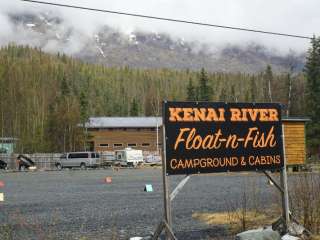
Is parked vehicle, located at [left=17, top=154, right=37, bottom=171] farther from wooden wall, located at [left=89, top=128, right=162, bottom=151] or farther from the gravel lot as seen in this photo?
the gravel lot

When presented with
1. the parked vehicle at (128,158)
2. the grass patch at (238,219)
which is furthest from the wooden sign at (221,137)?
the parked vehicle at (128,158)

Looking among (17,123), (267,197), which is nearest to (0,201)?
(267,197)

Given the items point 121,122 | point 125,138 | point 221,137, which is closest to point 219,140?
point 221,137

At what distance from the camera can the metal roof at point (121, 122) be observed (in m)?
93.4

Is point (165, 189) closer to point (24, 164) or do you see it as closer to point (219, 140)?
point (219, 140)

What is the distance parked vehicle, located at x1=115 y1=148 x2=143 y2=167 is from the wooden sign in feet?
192

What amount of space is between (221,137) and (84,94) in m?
98.0

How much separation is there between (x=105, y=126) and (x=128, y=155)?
2577cm

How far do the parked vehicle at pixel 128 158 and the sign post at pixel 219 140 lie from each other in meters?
58.4

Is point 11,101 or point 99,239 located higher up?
point 11,101

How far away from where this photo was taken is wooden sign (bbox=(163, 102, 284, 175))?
29.4 ft

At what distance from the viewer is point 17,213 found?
51.3 feet

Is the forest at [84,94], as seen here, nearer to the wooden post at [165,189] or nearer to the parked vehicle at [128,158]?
the parked vehicle at [128,158]

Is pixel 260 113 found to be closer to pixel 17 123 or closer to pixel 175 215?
pixel 175 215
